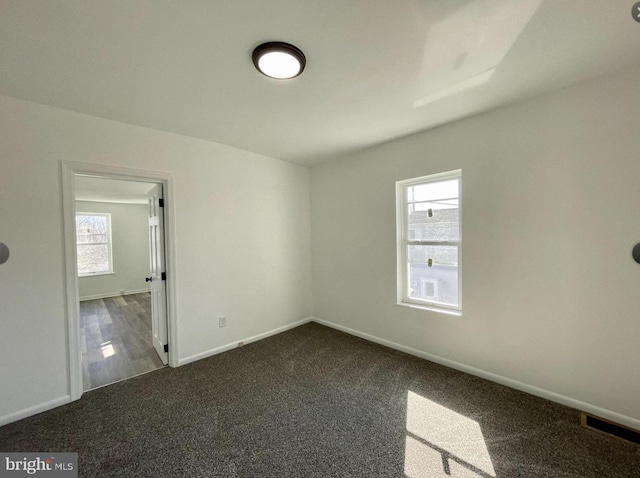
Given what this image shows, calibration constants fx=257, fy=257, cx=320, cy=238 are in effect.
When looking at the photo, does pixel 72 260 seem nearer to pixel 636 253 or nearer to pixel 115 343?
pixel 115 343

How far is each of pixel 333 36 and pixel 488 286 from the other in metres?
2.42

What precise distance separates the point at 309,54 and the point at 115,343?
14.0 feet

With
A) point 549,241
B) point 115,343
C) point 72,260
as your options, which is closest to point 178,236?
point 72,260

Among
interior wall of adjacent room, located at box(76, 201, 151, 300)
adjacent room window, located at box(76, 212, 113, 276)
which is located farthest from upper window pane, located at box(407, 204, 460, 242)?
adjacent room window, located at box(76, 212, 113, 276)

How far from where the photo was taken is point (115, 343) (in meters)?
3.54

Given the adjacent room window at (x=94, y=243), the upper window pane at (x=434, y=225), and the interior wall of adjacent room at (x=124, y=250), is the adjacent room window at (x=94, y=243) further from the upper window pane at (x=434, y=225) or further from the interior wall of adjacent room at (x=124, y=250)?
the upper window pane at (x=434, y=225)

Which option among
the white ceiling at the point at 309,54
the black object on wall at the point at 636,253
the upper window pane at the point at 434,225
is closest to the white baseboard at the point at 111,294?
the white ceiling at the point at 309,54

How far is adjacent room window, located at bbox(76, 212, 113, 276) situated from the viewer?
244 inches

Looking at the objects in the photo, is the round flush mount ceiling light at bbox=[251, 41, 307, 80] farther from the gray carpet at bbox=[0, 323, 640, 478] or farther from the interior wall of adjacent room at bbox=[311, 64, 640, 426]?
the gray carpet at bbox=[0, 323, 640, 478]

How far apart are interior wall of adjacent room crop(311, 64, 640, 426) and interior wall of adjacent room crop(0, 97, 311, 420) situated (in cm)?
180

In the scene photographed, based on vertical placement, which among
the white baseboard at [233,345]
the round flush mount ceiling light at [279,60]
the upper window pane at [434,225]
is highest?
the round flush mount ceiling light at [279,60]

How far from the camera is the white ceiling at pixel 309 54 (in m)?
1.29

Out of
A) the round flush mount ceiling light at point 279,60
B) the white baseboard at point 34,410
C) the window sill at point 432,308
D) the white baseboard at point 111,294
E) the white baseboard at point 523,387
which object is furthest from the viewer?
the white baseboard at point 111,294

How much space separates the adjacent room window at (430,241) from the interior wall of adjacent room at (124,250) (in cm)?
691
